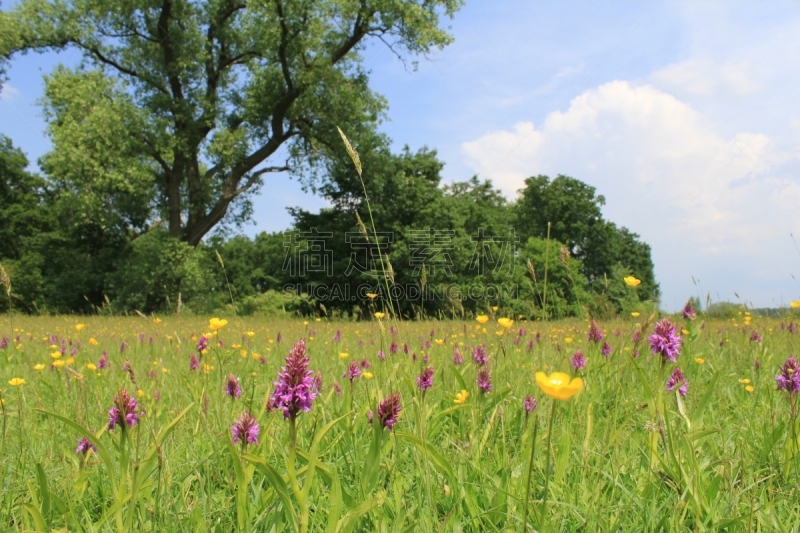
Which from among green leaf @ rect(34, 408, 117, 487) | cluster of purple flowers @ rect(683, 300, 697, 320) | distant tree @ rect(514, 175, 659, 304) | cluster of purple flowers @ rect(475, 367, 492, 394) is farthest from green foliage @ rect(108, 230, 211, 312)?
distant tree @ rect(514, 175, 659, 304)

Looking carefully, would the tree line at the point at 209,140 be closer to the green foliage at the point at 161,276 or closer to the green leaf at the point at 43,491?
the green foliage at the point at 161,276

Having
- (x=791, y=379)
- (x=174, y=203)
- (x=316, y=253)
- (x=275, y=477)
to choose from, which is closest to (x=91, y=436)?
(x=275, y=477)

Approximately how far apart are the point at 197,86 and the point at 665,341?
17.8 meters

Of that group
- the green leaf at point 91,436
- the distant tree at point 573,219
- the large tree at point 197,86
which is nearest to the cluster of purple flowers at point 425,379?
the green leaf at point 91,436

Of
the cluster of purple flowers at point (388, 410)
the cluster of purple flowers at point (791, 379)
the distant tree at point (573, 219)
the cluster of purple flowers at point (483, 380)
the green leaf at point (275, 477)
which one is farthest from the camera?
the distant tree at point (573, 219)

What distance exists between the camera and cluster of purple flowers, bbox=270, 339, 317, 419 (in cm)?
104

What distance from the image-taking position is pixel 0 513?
1.36 meters

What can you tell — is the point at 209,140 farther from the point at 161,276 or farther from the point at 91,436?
the point at 91,436

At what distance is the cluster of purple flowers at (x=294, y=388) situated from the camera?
41.1 inches

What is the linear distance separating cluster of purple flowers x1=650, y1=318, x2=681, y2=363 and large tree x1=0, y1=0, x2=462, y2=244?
14671mm

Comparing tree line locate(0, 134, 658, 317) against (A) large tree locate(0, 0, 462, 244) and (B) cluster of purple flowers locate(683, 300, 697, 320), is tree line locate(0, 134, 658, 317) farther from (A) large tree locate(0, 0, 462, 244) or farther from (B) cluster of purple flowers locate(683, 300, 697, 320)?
(B) cluster of purple flowers locate(683, 300, 697, 320)

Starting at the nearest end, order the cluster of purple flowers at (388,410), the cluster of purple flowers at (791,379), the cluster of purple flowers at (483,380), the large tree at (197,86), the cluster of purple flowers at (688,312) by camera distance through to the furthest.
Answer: the cluster of purple flowers at (388,410) → the cluster of purple flowers at (791,379) → the cluster of purple flowers at (483,380) → the cluster of purple flowers at (688,312) → the large tree at (197,86)

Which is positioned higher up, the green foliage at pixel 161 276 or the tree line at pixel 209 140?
the tree line at pixel 209 140

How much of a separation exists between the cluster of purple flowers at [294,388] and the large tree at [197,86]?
1486 cm
